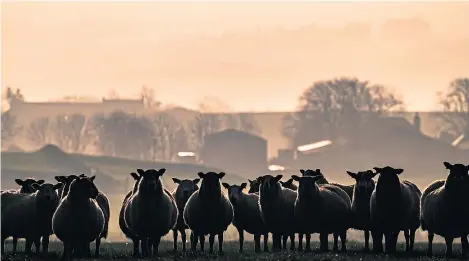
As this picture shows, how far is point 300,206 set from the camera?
34688 millimetres

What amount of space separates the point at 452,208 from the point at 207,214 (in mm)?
7740

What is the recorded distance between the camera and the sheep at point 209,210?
34.5 meters

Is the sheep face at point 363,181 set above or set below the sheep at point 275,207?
above

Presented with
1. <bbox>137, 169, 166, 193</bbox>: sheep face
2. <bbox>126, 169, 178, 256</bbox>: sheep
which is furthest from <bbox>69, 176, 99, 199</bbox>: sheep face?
<bbox>126, 169, 178, 256</bbox>: sheep

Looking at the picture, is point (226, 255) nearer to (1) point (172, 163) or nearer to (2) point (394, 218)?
(2) point (394, 218)

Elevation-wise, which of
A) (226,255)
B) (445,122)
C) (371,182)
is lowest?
(226,255)

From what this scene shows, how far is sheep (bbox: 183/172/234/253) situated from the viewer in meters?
34.5

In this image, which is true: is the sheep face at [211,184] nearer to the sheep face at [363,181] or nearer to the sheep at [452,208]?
the sheep face at [363,181]

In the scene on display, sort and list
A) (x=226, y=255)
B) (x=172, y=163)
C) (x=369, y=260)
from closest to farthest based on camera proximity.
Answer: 1. (x=369, y=260)
2. (x=226, y=255)
3. (x=172, y=163)

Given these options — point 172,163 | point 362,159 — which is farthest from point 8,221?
point 362,159

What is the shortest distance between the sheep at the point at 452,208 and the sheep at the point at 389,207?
106 centimetres

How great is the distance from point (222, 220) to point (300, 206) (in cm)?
253

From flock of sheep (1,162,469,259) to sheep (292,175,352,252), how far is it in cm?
3

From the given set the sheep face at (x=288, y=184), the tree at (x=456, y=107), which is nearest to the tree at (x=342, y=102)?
the tree at (x=456, y=107)
